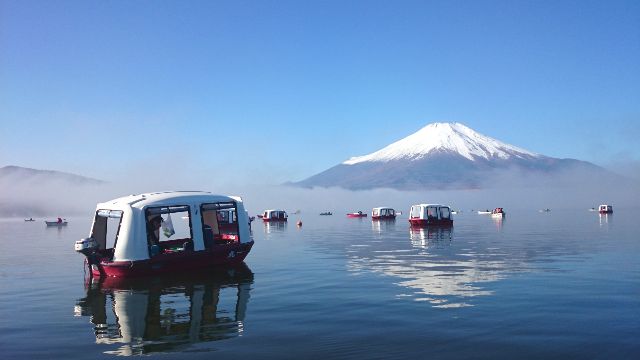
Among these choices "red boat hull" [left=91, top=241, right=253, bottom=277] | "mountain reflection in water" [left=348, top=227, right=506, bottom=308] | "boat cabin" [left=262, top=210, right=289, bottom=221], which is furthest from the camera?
"boat cabin" [left=262, top=210, right=289, bottom=221]

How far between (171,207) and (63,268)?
992cm

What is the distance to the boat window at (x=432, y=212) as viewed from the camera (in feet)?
214

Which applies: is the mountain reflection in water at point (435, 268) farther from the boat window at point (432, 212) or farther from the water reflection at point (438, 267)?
the boat window at point (432, 212)

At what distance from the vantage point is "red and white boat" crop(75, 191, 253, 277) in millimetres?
20906

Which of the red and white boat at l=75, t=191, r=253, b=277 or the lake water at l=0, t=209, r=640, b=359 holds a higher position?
the red and white boat at l=75, t=191, r=253, b=277

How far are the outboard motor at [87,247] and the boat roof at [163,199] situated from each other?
1.82 m

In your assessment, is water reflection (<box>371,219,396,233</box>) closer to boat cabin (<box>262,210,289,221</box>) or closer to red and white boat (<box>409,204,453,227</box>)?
red and white boat (<box>409,204,453,227</box>)

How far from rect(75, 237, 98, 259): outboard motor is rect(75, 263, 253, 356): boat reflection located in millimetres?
1302

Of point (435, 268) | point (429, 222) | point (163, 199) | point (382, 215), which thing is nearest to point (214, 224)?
point (163, 199)

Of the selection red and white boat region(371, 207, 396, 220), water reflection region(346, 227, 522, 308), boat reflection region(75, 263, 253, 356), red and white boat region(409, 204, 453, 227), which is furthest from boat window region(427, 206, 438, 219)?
boat reflection region(75, 263, 253, 356)

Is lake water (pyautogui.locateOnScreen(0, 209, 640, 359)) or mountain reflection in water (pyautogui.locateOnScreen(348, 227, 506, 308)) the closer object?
lake water (pyautogui.locateOnScreen(0, 209, 640, 359))

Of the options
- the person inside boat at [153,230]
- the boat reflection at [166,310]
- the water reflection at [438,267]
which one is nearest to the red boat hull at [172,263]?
the boat reflection at [166,310]

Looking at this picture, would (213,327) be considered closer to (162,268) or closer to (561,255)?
Answer: (162,268)

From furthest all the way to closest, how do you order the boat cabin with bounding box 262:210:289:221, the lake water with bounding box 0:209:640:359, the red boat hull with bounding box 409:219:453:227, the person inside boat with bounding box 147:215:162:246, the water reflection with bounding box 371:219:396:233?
the boat cabin with bounding box 262:210:289:221, the red boat hull with bounding box 409:219:453:227, the water reflection with bounding box 371:219:396:233, the person inside boat with bounding box 147:215:162:246, the lake water with bounding box 0:209:640:359
